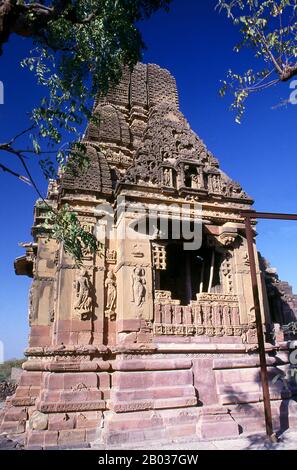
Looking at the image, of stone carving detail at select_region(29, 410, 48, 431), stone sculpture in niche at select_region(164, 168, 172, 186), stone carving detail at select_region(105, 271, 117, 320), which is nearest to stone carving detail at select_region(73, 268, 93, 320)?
stone carving detail at select_region(105, 271, 117, 320)

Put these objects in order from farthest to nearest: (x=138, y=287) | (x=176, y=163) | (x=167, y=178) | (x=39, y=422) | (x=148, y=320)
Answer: (x=176, y=163)
(x=167, y=178)
(x=138, y=287)
(x=148, y=320)
(x=39, y=422)

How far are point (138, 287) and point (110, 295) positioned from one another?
971 mm

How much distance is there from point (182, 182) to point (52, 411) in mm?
6789

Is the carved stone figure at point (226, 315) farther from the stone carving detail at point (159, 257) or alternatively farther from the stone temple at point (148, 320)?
the stone carving detail at point (159, 257)

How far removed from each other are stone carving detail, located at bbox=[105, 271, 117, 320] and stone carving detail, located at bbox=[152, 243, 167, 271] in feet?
4.04

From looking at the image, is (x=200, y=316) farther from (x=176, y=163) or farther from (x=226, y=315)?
(x=176, y=163)

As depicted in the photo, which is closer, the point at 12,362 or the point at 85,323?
Result: the point at 85,323

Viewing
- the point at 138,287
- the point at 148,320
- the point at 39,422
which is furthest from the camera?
the point at 138,287

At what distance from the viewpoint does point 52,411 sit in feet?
24.7

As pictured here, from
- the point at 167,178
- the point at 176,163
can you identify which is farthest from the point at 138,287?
the point at 176,163

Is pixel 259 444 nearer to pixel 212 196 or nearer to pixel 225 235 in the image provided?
pixel 225 235

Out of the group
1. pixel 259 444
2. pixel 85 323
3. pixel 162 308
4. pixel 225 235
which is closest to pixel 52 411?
pixel 85 323

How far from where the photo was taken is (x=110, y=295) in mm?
9273

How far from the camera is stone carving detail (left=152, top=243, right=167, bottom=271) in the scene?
30.8 feet
